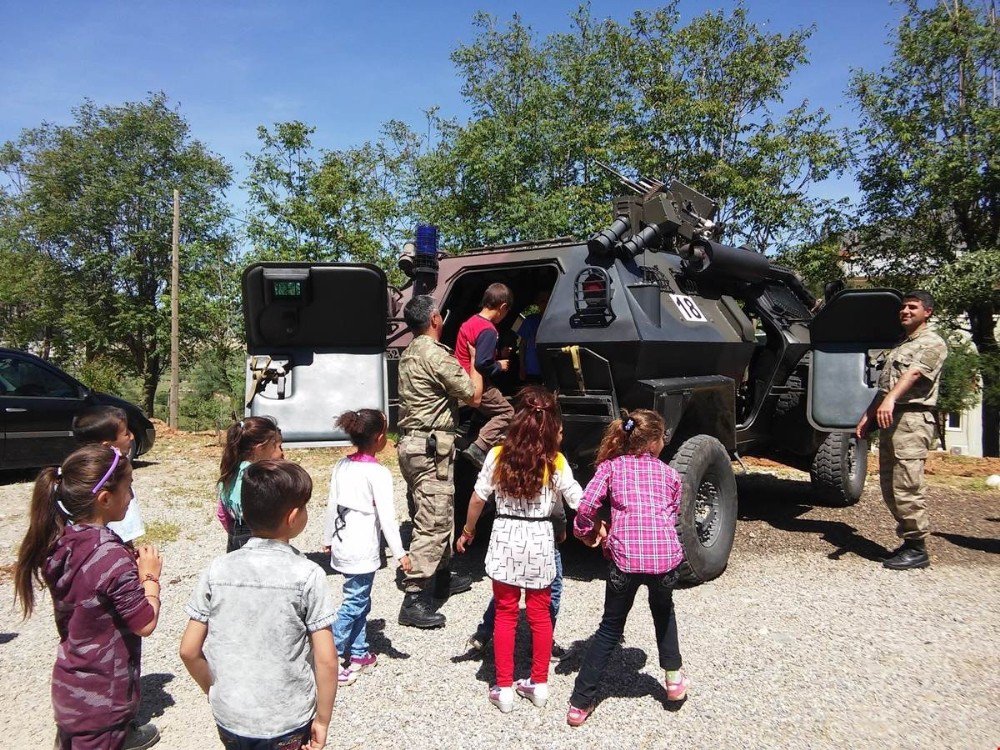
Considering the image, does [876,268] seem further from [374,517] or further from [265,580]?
[265,580]

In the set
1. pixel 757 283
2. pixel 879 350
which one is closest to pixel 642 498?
pixel 879 350

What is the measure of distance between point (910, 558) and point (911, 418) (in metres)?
0.98

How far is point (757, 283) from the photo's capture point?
689 centimetres

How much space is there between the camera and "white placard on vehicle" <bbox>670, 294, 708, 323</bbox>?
5316 millimetres

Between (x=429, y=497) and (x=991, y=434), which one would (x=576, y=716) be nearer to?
(x=429, y=497)

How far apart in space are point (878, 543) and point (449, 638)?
374 centimetres

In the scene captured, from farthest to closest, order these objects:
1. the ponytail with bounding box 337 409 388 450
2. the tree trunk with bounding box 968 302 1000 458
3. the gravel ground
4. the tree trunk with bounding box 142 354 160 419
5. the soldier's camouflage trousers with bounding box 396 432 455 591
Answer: the tree trunk with bounding box 142 354 160 419
the tree trunk with bounding box 968 302 1000 458
the soldier's camouflage trousers with bounding box 396 432 455 591
the ponytail with bounding box 337 409 388 450
the gravel ground

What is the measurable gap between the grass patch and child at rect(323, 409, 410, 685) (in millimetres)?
3085

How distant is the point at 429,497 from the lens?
444cm

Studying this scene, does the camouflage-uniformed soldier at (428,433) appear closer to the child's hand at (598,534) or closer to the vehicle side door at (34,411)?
the child's hand at (598,534)

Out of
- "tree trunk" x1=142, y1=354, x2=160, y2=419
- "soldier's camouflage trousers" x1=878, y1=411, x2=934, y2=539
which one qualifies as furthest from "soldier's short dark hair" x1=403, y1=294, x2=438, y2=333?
"tree trunk" x1=142, y1=354, x2=160, y2=419

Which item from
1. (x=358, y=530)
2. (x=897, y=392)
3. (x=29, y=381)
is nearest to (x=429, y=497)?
(x=358, y=530)

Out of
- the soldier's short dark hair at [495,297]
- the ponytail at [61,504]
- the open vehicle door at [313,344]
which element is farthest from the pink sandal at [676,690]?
the soldier's short dark hair at [495,297]

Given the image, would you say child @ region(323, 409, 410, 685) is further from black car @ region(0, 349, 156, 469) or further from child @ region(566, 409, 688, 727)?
black car @ region(0, 349, 156, 469)
